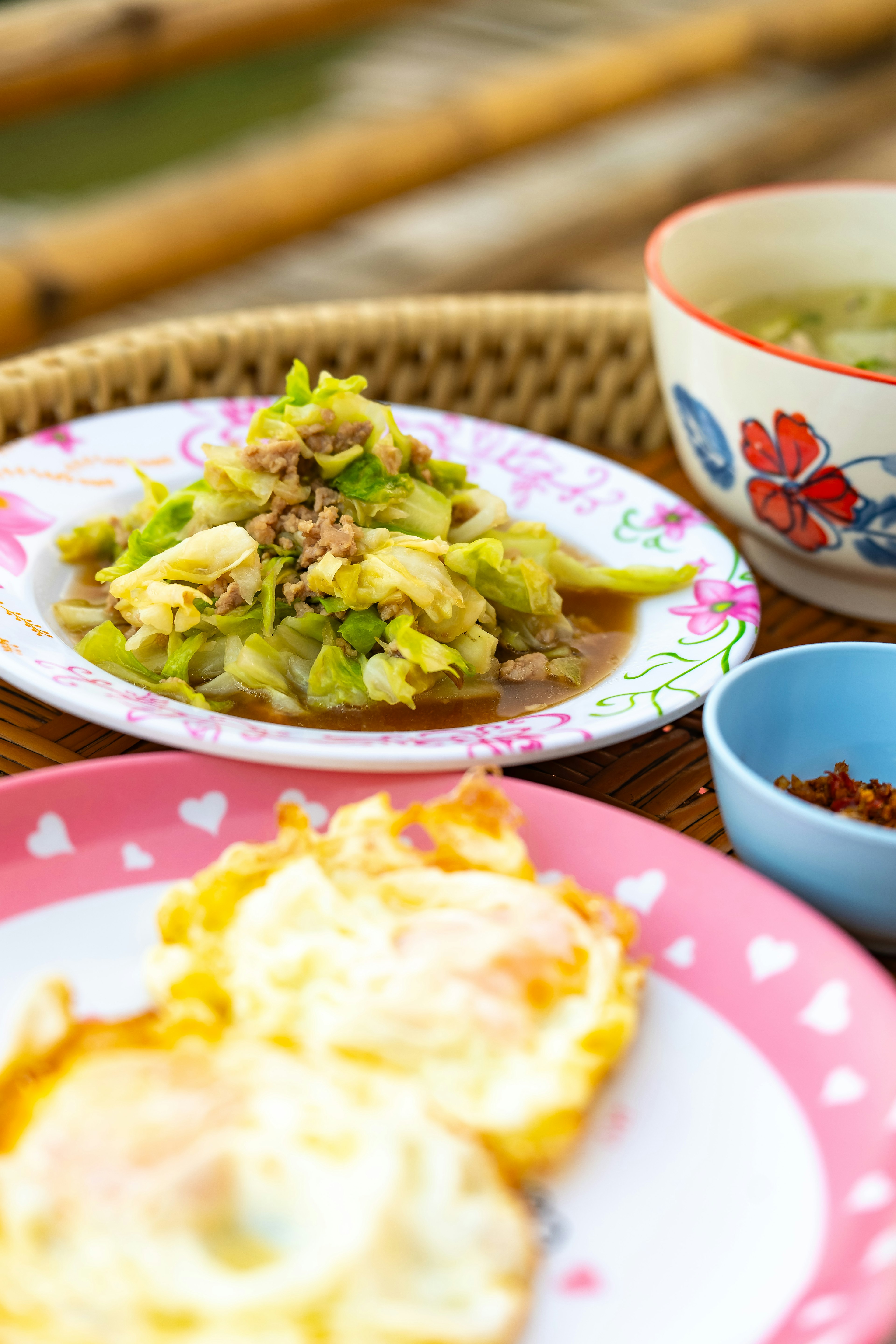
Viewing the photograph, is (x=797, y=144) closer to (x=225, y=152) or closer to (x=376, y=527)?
(x=225, y=152)

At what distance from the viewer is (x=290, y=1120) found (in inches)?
38.7

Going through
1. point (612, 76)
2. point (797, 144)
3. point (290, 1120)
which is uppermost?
point (290, 1120)

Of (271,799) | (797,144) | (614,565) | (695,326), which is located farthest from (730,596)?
(797,144)

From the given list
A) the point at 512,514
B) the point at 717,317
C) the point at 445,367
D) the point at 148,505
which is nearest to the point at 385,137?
the point at 445,367

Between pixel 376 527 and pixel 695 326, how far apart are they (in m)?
0.60

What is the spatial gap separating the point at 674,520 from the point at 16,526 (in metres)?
1.02

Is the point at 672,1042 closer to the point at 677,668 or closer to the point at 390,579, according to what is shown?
the point at 677,668

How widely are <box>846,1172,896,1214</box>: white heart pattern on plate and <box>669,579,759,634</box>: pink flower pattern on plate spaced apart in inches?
34.4

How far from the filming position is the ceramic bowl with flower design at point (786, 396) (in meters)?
1.85

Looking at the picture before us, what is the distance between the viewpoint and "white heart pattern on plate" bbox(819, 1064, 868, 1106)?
1.12 meters

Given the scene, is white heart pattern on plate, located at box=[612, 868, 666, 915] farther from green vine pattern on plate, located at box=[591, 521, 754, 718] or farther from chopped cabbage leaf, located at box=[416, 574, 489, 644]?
chopped cabbage leaf, located at box=[416, 574, 489, 644]

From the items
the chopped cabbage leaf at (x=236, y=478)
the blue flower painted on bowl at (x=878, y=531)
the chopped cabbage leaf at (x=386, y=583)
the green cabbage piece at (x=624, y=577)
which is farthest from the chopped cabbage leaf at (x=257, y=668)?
the blue flower painted on bowl at (x=878, y=531)

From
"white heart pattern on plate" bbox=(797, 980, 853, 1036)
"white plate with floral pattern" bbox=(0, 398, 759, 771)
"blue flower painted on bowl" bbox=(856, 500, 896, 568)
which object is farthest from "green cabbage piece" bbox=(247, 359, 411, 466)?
"white heart pattern on plate" bbox=(797, 980, 853, 1036)

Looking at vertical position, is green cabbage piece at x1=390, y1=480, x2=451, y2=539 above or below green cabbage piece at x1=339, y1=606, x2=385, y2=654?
above
